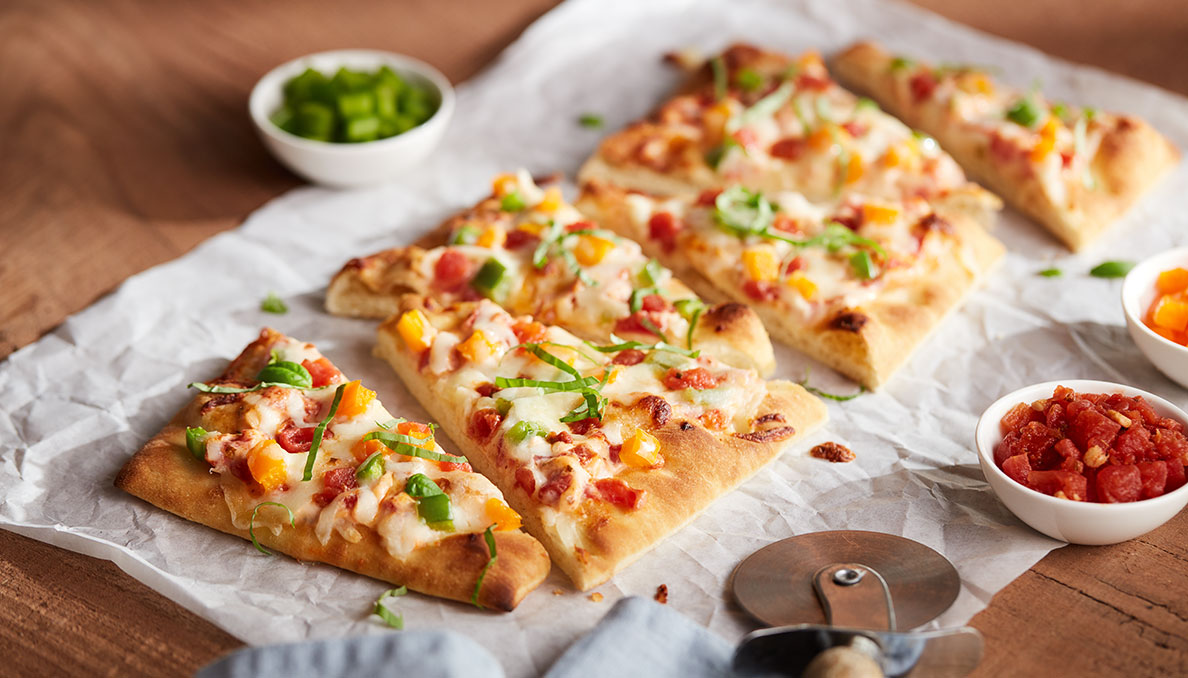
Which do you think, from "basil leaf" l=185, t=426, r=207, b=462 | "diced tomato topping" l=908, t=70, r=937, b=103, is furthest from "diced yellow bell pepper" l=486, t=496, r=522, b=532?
"diced tomato topping" l=908, t=70, r=937, b=103

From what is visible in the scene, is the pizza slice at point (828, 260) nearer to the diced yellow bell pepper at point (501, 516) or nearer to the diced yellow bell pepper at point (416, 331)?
the diced yellow bell pepper at point (416, 331)

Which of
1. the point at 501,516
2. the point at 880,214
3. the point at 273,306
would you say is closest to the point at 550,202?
the point at 273,306

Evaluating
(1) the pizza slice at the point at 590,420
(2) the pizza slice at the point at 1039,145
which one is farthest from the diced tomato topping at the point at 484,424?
(2) the pizza slice at the point at 1039,145

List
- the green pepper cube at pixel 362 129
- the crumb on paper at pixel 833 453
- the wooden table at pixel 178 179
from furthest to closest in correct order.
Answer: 1. the green pepper cube at pixel 362 129
2. the crumb on paper at pixel 833 453
3. the wooden table at pixel 178 179

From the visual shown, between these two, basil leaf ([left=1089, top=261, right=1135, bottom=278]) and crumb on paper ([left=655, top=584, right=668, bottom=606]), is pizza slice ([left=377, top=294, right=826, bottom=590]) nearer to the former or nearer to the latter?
crumb on paper ([left=655, top=584, right=668, bottom=606])

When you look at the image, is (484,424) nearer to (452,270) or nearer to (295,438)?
(295,438)

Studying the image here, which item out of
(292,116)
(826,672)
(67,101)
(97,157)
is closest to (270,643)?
(826,672)

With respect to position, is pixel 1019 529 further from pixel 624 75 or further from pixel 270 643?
pixel 624 75
